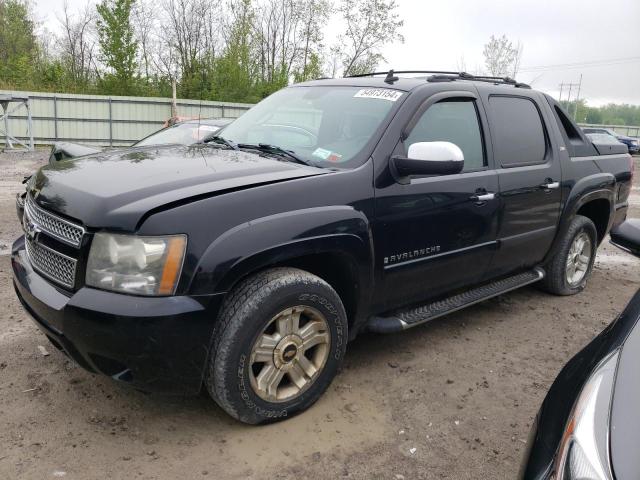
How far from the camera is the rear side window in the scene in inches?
153


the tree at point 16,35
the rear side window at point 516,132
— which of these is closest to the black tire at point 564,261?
the rear side window at point 516,132

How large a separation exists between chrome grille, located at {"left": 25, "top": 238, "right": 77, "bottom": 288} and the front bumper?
7 cm

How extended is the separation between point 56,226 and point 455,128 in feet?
8.15

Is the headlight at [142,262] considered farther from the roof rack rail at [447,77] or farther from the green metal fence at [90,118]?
the green metal fence at [90,118]

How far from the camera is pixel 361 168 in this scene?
2.95m

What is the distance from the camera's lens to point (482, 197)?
3584 millimetres

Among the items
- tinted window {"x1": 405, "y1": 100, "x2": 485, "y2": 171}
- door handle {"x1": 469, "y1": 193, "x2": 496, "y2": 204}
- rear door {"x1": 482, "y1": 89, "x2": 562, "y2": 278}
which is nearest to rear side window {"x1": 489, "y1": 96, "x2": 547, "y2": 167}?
rear door {"x1": 482, "y1": 89, "x2": 562, "y2": 278}

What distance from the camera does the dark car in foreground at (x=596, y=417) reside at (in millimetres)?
1330

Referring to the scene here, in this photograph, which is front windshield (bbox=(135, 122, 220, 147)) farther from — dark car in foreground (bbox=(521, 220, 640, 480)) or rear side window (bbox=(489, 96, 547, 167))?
dark car in foreground (bbox=(521, 220, 640, 480))

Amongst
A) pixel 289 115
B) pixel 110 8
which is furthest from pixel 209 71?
pixel 289 115

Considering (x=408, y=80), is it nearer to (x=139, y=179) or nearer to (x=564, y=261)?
(x=139, y=179)

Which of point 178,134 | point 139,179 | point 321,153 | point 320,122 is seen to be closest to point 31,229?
point 139,179

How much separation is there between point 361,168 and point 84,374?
78.4 inches

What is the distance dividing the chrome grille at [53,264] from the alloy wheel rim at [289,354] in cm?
90
